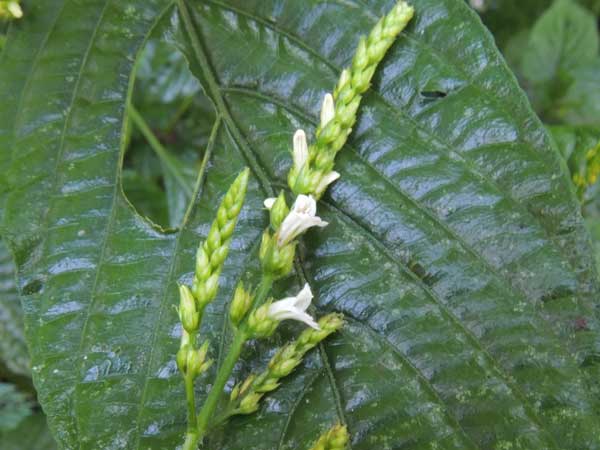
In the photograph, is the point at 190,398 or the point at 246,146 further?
the point at 246,146

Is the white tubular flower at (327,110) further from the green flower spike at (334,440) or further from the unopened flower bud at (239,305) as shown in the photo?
the green flower spike at (334,440)

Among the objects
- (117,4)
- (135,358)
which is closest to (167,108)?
(117,4)

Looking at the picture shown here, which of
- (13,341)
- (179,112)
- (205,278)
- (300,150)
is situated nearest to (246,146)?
(300,150)

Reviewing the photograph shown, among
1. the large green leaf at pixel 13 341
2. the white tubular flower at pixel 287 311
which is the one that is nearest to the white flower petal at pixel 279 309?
the white tubular flower at pixel 287 311

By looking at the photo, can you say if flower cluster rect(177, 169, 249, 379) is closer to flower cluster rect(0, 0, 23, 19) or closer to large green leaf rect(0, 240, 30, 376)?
flower cluster rect(0, 0, 23, 19)

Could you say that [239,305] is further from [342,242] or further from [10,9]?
[10,9]

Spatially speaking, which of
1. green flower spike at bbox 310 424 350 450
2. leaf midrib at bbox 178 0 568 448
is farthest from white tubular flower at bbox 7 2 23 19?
green flower spike at bbox 310 424 350 450
